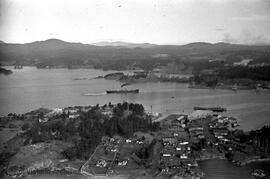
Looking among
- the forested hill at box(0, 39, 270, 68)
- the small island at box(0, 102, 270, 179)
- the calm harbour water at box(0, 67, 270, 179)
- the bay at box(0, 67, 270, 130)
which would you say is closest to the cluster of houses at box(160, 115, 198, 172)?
the small island at box(0, 102, 270, 179)

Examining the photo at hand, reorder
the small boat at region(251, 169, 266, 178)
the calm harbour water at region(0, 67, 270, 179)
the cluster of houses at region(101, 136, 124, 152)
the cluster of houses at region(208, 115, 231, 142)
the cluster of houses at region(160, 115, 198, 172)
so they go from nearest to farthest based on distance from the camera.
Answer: the small boat at region(251, 169, 266, 178) < the cluster of houses at region(160, 115, 198, 172) < the cluster of houses at region(101, 136, 124, 152) < the cluster of houses at region(208, 115, 231, 142) < the calm harbour water at region(0, 67, 270, 179)

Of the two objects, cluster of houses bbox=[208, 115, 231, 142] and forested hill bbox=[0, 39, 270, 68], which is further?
forested hill bbox=[0, 39, 270, 68]

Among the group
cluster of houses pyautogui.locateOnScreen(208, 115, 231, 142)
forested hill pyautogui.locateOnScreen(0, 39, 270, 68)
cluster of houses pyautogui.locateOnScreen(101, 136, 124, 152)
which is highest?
forested hill pyautogui.locateOnScreen(0, 39, 270, 68)

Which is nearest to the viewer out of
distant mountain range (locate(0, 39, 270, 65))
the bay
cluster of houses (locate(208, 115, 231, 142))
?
cluster of houses (locate(208, 115, 231, 142))

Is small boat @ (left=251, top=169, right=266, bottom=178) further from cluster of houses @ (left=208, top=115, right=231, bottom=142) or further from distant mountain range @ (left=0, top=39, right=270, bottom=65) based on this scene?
distant mountain range @ (left=0, top=39, right=270, bottom=65)

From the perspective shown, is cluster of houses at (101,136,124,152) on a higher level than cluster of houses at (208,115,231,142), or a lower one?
lower

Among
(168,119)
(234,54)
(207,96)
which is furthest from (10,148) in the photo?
(234,54)

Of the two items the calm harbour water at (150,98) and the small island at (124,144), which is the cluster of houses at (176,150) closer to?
the small island at (124,144)
